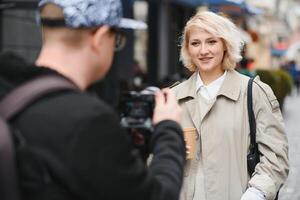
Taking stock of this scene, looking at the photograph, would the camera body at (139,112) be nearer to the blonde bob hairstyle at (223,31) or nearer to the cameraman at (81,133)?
the cameraman at (81,133)

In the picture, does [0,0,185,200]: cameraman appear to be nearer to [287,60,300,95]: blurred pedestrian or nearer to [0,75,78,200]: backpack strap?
[0,75,78,200]: backpack strap

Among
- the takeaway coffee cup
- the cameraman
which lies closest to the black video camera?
the cameraman

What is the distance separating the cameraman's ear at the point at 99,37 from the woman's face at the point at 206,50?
5.22 feet

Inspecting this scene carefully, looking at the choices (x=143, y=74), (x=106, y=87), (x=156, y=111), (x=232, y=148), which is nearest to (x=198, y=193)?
(x=232, y=148)

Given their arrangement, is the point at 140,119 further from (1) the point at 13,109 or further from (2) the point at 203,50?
(2) the point at 203,50

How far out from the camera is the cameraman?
5.40 ft

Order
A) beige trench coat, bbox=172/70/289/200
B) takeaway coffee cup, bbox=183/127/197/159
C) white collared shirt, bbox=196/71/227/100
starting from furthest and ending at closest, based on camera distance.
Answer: white collared shirt, bbox=196/71/227/100
beige trench coat, bbox=172/70/289/200
takeaway coffee cup, bbox=183/127/197/159

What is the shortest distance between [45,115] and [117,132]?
18 cm

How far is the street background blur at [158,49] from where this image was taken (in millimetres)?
10535

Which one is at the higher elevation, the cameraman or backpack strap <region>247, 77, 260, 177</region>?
the cameraman

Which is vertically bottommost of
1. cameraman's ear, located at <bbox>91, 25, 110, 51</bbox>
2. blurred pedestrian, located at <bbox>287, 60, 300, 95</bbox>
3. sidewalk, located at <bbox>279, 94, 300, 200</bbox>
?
blurred pedestrian, located at <bbox>287, 60, 300, 95</bbox>

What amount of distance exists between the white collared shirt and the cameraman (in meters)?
1.52

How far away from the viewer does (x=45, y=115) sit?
1.68 metres

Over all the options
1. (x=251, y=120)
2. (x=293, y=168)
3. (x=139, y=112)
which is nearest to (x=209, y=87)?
(x=251, y=120)
